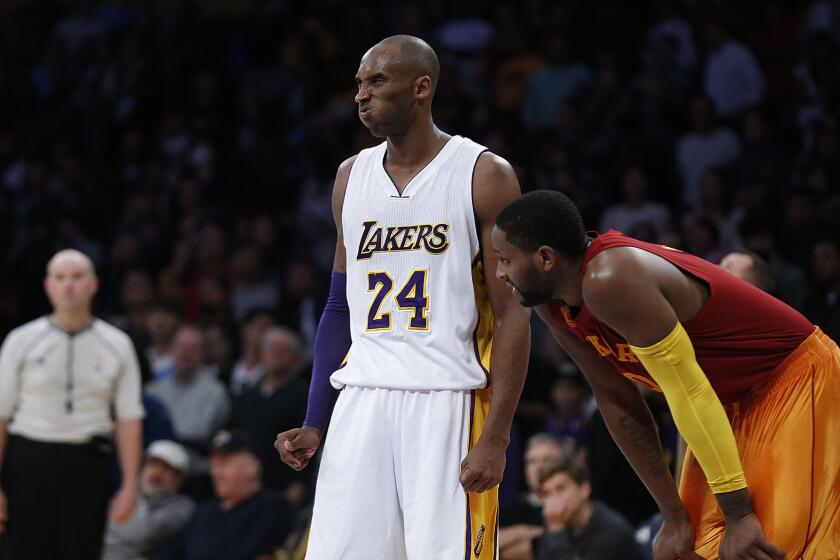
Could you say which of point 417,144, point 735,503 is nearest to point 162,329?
point 417,144

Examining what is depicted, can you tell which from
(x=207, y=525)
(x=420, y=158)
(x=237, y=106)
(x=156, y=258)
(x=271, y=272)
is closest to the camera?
(x=420, y=158)

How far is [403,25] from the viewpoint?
473 inches

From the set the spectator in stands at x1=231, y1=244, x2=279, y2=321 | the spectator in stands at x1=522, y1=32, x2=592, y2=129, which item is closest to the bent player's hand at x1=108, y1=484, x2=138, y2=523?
the spectator in stands at x1=231, y1=244, x2=279, y2=321

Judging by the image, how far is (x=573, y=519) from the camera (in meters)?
6.43

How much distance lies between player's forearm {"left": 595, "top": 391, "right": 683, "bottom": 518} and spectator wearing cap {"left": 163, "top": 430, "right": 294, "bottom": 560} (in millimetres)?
4103

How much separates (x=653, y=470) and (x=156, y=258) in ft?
28.0

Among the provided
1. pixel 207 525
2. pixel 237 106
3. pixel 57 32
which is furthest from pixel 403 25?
pixel 207 525

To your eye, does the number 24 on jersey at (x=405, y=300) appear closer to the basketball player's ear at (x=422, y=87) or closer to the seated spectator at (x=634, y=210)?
the basketball player's ear at (x=422, y=87)

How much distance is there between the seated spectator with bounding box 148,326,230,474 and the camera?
9.05 meters

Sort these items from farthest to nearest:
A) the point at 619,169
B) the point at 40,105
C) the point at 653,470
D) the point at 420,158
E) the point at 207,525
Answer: the point at 40,105 → the point at 619,169 → the point at 207,525 → the point at 420,158 → the point at 653,470

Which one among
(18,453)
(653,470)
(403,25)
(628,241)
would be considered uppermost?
(403,25)

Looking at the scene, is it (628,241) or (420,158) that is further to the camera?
(420,158)

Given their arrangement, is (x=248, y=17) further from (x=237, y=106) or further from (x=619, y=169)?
(x=619, y=169)

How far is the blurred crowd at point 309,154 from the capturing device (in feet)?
28.0
